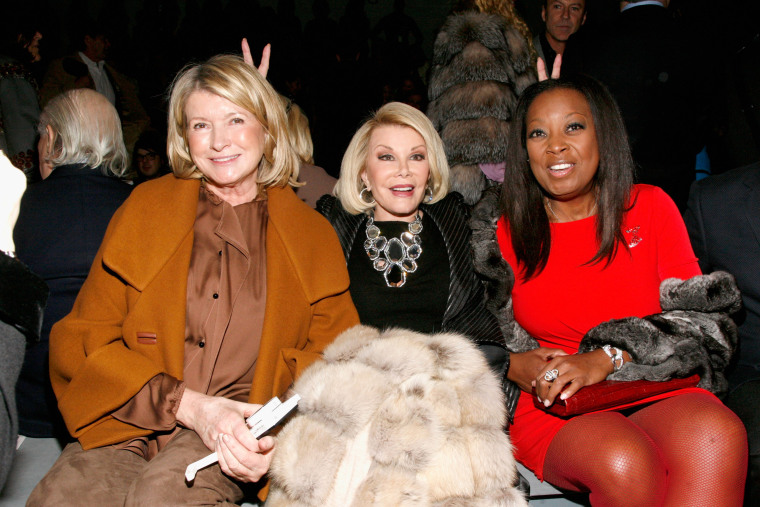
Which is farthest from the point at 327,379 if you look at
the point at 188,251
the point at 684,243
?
the point at 684,243

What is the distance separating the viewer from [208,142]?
6.57ft

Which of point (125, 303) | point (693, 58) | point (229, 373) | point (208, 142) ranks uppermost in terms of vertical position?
point (693, 58)

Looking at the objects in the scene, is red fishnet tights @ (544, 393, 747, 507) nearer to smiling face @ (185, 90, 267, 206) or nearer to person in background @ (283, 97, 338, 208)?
smiling face @ (185, 90, 267, 206)

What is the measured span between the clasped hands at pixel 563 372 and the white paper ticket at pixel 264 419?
810 millimetres

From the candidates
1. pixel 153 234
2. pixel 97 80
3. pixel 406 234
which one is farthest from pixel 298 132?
pixel 97 80

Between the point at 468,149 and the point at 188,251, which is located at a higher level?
the point at 468,149

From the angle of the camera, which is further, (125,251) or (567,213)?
(567,213)

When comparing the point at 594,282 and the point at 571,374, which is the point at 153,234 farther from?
the point at 594,282

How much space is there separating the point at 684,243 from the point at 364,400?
132cm

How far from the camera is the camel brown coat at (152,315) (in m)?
1.74

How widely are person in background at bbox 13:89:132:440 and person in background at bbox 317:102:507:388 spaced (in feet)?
3.10

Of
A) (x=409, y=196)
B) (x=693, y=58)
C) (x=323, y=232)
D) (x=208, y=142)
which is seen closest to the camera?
(x=208, y=142)

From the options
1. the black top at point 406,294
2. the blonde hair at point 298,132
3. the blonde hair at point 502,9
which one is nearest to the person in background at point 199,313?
the black top at point 406,294

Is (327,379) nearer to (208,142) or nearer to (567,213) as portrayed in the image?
(208,142)
